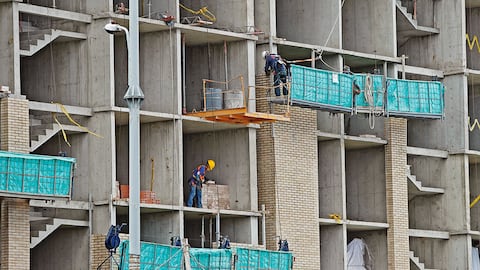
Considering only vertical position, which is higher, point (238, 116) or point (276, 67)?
point (276, 67)

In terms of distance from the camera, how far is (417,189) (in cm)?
7444

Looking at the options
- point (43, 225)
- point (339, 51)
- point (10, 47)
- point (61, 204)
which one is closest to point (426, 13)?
point (339, 51)

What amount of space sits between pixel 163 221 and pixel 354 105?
9525 mm

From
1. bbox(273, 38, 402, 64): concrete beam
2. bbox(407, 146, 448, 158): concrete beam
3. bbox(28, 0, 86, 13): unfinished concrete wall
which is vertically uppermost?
bbox(28, 0, 86, 13): unfinished concrete wall

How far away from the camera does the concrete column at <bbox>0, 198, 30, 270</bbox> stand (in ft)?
185

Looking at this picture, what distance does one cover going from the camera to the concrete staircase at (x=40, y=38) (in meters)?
59.2

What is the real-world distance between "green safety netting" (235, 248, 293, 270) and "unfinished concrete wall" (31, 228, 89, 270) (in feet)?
19.5

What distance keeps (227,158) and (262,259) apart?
4665 millimetres

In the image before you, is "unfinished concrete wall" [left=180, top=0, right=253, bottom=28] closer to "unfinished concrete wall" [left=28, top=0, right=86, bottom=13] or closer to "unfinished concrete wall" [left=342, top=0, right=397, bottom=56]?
"unfinished concrete wall" [left=28, top=0, right=86, bottom=13]

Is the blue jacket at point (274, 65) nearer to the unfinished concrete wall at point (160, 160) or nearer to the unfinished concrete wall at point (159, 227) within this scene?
the unfinished concrete wall at point (160, 160)

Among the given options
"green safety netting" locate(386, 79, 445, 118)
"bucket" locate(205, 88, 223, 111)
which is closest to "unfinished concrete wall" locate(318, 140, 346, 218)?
"green safety netting" locate(386, 79, 445, 118)


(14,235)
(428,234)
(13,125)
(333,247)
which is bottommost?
(333,247)

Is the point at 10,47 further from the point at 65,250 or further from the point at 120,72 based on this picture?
the point at 120,72

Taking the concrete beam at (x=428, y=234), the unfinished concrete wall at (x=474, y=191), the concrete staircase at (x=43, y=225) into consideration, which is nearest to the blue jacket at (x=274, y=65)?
the concrete staircase at (x=43, y=225)
